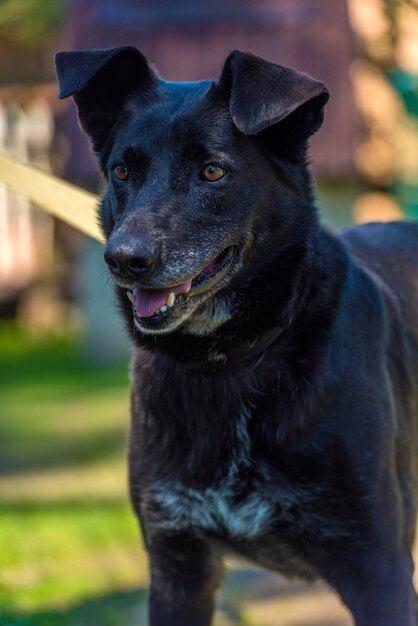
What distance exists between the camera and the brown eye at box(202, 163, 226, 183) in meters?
2.96

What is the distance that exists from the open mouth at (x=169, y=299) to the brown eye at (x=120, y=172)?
1.08 ft

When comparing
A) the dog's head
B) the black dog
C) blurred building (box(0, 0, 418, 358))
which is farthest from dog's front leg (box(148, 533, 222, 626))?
blurred building (box(0, 0, 418, 358))

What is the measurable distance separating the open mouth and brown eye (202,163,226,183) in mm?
207

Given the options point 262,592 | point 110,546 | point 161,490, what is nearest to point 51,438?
point 110,546

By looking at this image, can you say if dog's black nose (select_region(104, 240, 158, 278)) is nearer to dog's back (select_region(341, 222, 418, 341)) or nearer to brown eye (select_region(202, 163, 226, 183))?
brown eye (select_region(202, 163, 226, 183))

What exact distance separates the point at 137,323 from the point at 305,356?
50 cm

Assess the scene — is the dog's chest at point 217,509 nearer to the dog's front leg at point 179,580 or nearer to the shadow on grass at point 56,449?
the dog's front leg at point 179,580

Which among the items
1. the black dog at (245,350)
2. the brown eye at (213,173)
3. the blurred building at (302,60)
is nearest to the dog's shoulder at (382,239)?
the black dog at (245,350)

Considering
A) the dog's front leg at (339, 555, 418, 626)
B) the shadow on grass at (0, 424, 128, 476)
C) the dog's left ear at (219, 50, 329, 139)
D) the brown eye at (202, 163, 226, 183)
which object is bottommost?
the shadow on grass at (0, 424, 128, 476)

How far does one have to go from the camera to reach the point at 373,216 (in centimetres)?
1115

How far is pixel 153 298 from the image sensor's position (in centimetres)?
294

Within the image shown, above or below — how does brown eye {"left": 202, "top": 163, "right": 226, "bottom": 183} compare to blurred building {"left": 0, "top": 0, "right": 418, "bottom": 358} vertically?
above

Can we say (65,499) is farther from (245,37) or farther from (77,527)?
(245,37)

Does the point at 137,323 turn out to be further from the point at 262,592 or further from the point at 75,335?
the point at 75,335
